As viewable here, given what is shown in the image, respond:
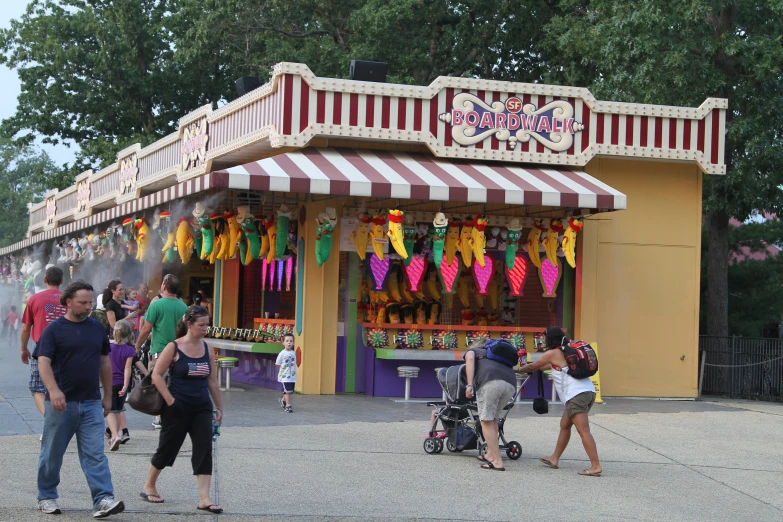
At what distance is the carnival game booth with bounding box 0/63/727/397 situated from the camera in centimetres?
1605

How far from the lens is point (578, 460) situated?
36.8 ft

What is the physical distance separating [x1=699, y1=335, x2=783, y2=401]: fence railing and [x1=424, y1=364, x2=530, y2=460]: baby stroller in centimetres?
993

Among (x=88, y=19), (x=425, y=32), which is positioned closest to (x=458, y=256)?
(x=425, y=32)

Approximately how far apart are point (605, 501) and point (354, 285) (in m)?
8.44

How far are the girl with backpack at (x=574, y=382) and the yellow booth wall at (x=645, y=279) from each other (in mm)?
7389

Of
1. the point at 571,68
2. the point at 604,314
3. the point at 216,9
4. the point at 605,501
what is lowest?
the point at 605,501

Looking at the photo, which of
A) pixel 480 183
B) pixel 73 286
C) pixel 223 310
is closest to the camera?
pixel 73 286

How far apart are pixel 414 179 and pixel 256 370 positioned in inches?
201

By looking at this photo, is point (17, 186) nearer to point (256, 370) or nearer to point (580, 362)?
point (256, 370)

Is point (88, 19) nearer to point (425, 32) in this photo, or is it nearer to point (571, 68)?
point (425, 32)

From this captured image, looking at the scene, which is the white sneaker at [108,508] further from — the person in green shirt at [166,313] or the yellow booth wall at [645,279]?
the yellow booth wall at [645,279]

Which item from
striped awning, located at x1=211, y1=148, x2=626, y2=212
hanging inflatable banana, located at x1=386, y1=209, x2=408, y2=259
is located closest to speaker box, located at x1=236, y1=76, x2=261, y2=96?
striped awning, located at x1=211, y1=148, x2=626, y2=212

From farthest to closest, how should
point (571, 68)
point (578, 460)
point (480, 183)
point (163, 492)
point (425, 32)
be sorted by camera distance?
1. point (425, 32)
2. point (571, 68)
3. point (480, 183)
4. point (578, 460)
5. point (163, 492)

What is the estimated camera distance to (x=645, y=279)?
18109mm
